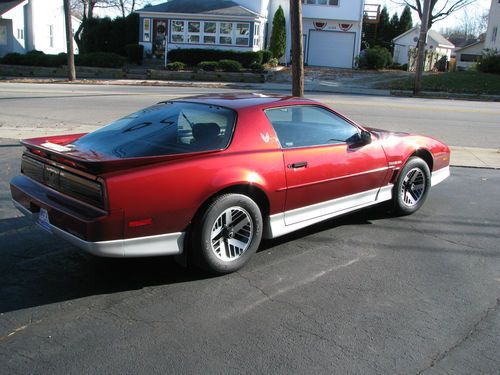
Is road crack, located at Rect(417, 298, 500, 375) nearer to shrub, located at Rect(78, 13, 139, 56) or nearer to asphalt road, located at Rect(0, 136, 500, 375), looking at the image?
asphalt road, located at Rect(0, 136, 500, 375)

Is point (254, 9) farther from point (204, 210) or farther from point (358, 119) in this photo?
point (204, 210)

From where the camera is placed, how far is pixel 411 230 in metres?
5.43

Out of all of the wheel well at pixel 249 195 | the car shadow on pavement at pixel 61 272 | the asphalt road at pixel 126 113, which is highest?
the wheel well at pixel 249 195

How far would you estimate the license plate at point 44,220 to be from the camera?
12.8 feet

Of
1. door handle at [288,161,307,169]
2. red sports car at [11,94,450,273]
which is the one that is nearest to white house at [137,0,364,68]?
red sports car at [11,94,450,273]

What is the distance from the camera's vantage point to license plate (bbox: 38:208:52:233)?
3.91m

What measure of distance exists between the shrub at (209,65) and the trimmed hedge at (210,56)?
6.65 ft

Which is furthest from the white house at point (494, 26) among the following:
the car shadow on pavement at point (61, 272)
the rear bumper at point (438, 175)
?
the car shadow on pavement at point (61, 272)

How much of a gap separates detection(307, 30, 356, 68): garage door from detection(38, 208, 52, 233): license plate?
36.0 metres

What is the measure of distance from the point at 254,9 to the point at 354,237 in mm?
32767

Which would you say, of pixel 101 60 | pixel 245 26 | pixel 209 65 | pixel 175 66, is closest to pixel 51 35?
pixel 101 60

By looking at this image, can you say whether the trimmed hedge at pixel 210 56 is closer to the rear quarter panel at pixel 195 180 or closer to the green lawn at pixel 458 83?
the green lawn at pixel 458 83

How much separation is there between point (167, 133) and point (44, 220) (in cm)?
120

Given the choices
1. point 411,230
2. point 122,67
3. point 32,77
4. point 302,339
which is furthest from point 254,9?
point 302,339
